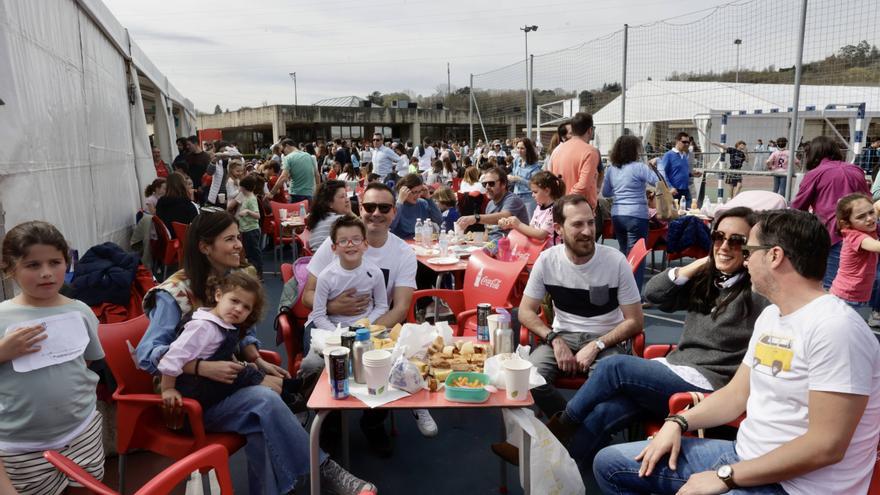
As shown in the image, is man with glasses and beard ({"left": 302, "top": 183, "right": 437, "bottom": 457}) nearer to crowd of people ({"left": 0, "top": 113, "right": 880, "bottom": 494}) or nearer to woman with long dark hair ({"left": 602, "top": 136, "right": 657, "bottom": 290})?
crowd of people ({"left": 0, "top": 113, "right": 880, "bottom": 494})

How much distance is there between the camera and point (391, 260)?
3.36 meters

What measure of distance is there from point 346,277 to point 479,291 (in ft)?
3.00

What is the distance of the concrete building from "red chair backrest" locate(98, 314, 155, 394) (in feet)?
110

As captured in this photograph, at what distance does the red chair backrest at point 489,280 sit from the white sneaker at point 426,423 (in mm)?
763

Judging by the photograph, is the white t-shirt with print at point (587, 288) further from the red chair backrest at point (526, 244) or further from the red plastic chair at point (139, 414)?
the red plastic chair at point (139, 414)

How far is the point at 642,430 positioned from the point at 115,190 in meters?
6.11

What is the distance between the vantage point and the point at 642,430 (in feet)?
8.57

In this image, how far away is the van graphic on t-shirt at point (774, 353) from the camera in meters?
1.66

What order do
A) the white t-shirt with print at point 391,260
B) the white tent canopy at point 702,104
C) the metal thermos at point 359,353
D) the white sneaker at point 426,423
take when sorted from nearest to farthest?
the metal thermos at point 359,353 → the white sneaker at point 426,423 → the white t-shirt with print at point 391,260 → the white tent canopy at point 702,104

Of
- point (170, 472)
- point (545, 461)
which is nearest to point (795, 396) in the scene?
point (545, 461)

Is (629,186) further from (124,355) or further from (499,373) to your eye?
(124,355)

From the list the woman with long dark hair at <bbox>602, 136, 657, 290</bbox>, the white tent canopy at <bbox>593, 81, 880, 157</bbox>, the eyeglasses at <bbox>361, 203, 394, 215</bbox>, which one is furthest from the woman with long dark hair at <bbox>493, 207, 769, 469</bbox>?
the white tent canopy at <bbox>593, 81, 880, 157</bbox>

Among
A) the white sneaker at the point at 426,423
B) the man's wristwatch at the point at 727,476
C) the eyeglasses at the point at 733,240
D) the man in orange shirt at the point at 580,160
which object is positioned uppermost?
the man in orange shirt at the point at 580,160

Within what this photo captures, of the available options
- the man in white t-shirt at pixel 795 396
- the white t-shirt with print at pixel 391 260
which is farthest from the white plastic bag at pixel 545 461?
the white t-shirt with print at pixel 391 260
